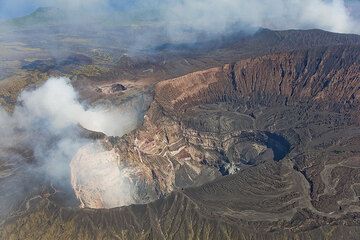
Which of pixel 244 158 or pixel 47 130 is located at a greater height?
pixel 47 130

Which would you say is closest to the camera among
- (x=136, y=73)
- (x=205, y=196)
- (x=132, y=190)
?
(x=205, y=196)

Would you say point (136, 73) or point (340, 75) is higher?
point (340, 75)

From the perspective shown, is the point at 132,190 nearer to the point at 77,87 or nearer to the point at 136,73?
the point at 77,87

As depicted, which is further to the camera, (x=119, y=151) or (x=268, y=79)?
(x=268, y=79)

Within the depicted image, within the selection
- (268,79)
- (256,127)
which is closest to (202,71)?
(268,79)

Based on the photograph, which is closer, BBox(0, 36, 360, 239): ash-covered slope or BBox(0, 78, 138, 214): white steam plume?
BBox(0, 36, 360, 239): ash-covered slope

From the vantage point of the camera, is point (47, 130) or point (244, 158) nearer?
point (47, 130)

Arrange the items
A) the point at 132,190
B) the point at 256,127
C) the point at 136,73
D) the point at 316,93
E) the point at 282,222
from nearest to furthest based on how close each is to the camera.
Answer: the point at 282,222 → the point at 132,190 → the point at 256,127 → the point at 316,93 → the point at 136,73

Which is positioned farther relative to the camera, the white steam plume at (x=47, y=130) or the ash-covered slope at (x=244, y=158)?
the white steam plume at (x=47, y=130)
